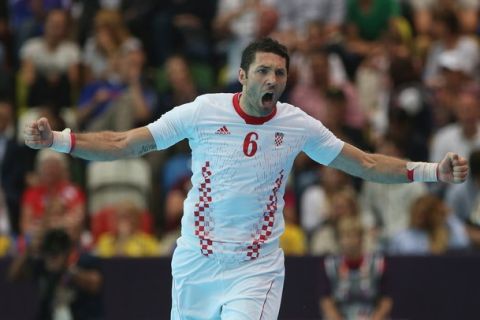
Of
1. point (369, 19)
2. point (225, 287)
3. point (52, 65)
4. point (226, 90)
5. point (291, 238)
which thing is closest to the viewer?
point (225, 287)

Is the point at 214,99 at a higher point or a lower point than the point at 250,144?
higher

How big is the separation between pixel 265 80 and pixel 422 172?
1.35 meters

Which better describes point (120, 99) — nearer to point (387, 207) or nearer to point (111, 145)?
point (387, 207)

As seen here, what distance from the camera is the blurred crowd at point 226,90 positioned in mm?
14055

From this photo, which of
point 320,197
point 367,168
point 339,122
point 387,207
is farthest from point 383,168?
point 339,122

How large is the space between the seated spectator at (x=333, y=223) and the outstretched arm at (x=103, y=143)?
554 cm

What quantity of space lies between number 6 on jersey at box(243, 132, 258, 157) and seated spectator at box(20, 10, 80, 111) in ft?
27.4

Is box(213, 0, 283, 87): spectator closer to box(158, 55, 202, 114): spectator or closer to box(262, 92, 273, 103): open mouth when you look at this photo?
box(158, 55, 202, 114): spectator

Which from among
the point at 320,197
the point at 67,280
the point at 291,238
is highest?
the point at 320,197

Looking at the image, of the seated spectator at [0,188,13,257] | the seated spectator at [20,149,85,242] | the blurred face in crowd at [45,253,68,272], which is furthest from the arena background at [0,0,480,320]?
the blurred face in crowd at [45,253,68,272]

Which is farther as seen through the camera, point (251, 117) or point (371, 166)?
point (371, 166)

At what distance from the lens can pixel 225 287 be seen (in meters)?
8.09

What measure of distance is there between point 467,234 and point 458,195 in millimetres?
557

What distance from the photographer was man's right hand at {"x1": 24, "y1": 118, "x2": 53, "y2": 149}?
7.71m
